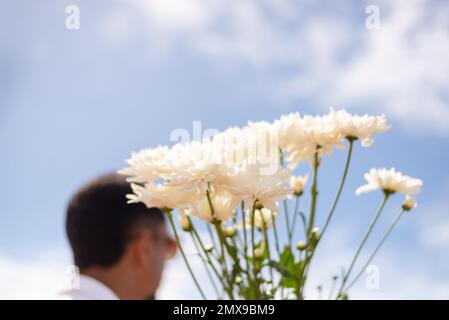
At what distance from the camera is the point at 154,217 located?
3.40 feet

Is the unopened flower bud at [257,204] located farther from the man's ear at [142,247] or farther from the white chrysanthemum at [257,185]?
the man's ear at [142,247]

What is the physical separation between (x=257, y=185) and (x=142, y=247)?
0.43 m

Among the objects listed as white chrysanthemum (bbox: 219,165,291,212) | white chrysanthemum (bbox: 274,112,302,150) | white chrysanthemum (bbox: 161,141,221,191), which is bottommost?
white chrysanthemum (bbox: 219,165,291,212)

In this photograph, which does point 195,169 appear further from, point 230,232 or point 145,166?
point 230,232

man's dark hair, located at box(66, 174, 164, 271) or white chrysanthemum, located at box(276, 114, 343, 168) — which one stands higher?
white chrysanthemum, located at box(276, 114, 343, 168)

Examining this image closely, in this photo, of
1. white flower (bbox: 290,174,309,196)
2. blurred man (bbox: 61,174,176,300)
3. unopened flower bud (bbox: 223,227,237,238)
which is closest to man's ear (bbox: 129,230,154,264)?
blurred man (bbox: 61,174,176,300)

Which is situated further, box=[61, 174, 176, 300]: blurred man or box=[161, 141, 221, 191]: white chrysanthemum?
box=[61, 174, 176, 300]: blurred man

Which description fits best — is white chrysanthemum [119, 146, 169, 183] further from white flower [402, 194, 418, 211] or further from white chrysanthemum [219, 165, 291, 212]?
white flower [402, 194, 418, 211]

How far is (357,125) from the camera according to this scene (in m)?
0.87

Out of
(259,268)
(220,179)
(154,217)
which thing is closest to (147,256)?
(154,217)

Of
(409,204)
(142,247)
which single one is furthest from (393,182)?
(142,247)

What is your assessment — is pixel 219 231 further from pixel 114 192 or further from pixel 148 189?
pixel 114 192

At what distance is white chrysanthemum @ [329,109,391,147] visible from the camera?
86cm
